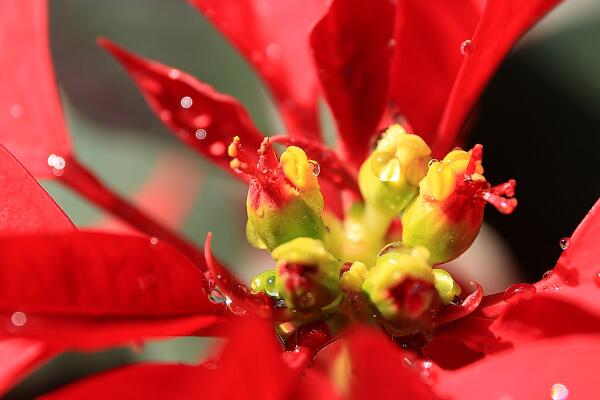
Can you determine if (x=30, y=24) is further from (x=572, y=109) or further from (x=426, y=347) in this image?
(x=572, y=109)

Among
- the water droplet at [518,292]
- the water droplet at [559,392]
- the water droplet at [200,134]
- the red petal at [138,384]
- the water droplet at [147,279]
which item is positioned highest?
the water droplet at [559,392]

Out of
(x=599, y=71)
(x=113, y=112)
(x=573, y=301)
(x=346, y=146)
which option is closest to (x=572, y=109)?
(x=599, y=71)

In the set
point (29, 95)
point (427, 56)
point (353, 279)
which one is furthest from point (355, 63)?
point (29, 95)

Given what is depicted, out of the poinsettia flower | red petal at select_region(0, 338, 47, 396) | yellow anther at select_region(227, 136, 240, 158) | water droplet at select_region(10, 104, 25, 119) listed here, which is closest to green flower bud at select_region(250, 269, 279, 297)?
the poinsettia flower

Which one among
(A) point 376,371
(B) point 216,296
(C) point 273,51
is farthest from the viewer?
(C) point 273,51

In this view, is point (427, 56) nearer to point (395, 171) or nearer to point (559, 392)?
point (395, 171)

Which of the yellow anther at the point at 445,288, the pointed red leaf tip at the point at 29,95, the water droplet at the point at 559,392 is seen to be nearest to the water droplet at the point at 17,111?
the pointed red leaf tip at the point at 29,95

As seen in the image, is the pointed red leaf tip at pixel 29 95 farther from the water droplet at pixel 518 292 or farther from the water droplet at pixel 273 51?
the water droplet at pixel 518 292

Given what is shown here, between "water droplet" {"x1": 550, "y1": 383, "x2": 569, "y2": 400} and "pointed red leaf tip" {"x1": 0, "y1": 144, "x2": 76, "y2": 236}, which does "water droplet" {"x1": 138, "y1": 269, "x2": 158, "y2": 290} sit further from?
"water droplet" {"x1": 550, "y1": 383, "x2": 569, "y2": 400}
